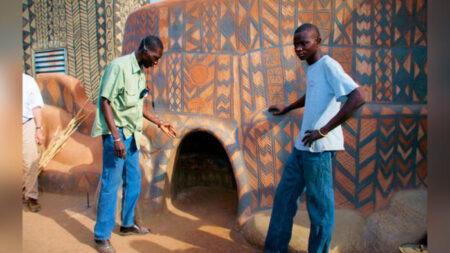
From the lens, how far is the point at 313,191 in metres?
2.14

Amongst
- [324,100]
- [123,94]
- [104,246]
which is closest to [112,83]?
[123,94]

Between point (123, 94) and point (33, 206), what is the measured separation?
2.58m

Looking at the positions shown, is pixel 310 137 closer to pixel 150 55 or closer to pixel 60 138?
pixel 150 55

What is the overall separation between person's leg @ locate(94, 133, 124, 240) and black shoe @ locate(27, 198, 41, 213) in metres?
1.95

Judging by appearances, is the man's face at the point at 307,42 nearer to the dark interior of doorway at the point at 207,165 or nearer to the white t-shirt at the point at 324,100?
the white t-shirt at the point at 324,100

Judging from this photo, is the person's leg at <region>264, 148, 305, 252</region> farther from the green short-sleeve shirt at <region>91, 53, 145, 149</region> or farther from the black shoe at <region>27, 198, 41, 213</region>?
the black shoe at <region>27, 198, 41, 213</region>

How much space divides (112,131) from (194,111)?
4.70 feet

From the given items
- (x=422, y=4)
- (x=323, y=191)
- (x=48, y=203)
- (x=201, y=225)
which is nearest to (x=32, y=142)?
(x=48, y=203)

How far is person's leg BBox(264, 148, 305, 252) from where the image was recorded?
233 cm

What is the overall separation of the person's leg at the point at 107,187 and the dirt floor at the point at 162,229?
0.93ft

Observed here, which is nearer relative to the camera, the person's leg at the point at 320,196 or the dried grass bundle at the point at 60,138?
the person's leg at the point at 320,196

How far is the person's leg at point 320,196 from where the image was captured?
2111 mm

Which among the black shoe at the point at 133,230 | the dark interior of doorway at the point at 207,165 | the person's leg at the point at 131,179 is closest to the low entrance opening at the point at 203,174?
the dark interior of doorway at the point at 207,165

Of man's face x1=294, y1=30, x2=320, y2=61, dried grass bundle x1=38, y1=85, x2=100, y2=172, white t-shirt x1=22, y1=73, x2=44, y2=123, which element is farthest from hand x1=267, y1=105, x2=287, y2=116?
dried grass bundle x1=38, y1=85, x2=100, y2=172
